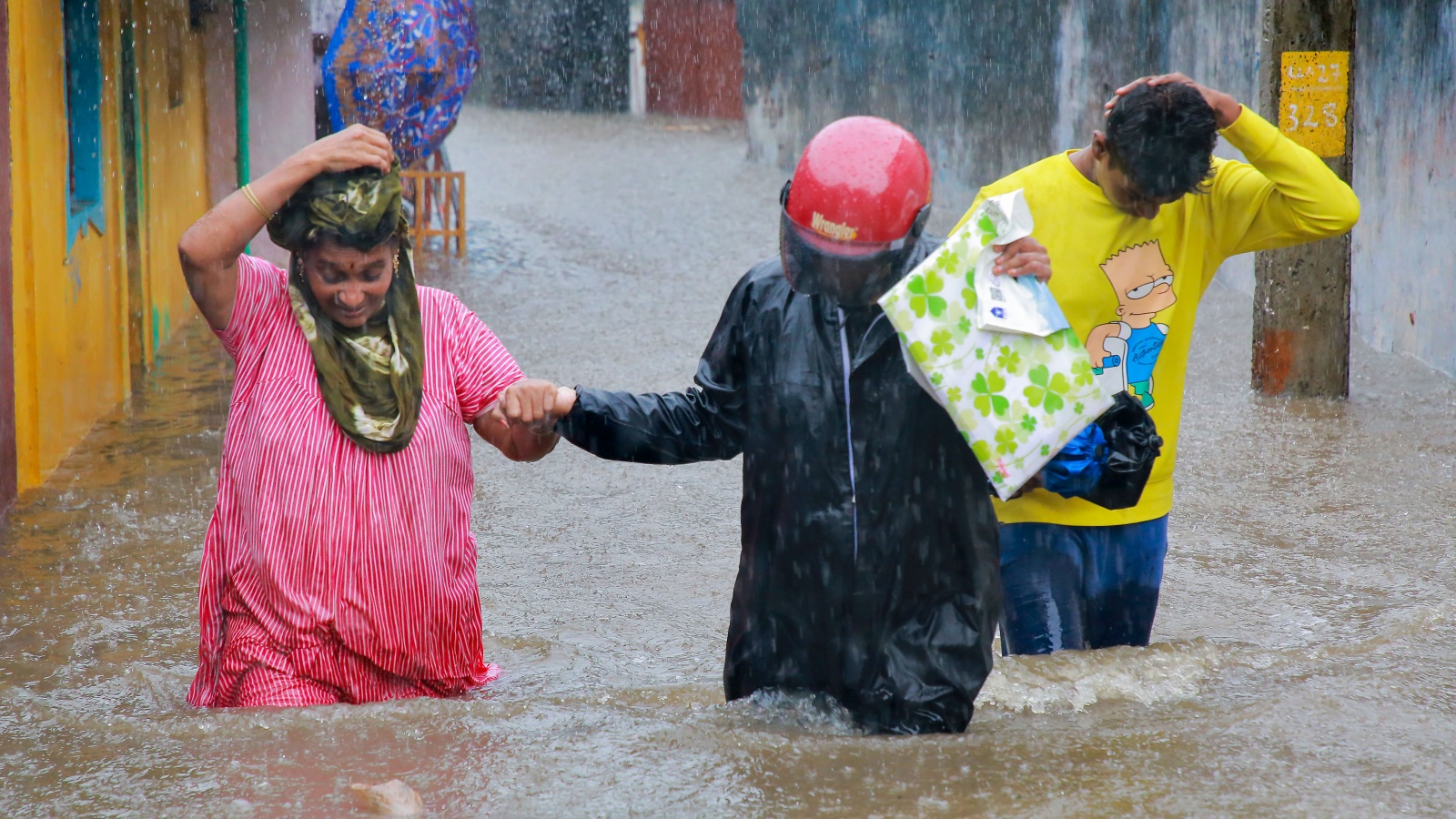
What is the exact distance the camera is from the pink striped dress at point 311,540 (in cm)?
309

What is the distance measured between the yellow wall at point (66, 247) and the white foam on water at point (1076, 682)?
15.0 feet

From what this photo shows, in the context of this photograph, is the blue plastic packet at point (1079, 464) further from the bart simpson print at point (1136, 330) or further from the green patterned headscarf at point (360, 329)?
the green patterned headscarf at point (360, 329)

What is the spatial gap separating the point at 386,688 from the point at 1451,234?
23.5 feet

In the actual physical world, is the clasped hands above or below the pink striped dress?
above

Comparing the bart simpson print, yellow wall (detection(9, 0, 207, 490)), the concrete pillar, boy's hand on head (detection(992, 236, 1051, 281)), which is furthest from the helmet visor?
the concrete pillar

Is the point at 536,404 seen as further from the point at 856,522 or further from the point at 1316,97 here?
the point at 1316,97

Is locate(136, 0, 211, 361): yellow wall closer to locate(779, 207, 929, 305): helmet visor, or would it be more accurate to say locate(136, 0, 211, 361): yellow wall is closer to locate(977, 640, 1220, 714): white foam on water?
locate(977, 640, 1220, 714): white foam on water

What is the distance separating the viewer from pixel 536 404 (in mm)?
3121

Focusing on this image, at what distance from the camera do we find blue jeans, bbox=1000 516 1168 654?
3.40m

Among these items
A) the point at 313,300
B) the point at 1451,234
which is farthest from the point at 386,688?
the point at 1451,234

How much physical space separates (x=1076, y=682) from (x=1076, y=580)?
23 cm

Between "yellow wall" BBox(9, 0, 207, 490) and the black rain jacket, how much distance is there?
4427mm

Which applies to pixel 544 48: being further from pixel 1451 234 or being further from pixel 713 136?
pixel 1451 234

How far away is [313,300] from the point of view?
3174 mm
